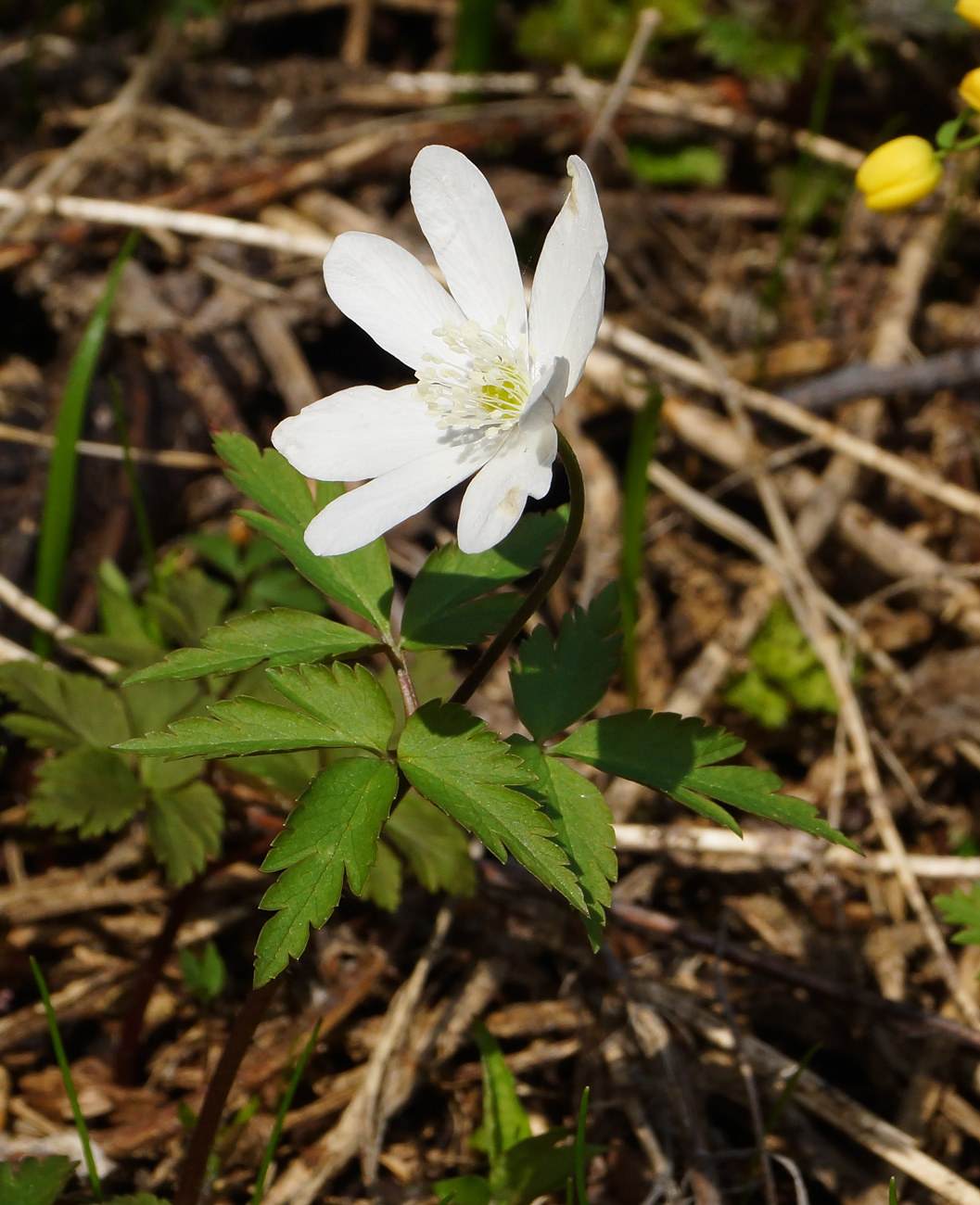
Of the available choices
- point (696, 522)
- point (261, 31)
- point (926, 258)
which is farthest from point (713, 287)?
point (261, 31)

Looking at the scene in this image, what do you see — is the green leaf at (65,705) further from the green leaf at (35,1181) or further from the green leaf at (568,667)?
the green leaf at (568,667)

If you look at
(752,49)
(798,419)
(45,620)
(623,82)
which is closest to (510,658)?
(45,620)

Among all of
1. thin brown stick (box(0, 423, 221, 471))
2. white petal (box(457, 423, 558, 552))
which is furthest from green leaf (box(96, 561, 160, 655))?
white petal (box(457, 423, 558, 552))

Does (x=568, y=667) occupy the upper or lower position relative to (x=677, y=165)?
lower

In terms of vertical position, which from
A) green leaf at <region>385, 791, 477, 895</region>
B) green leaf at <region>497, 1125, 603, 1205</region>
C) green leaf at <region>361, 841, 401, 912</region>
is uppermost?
green leaf at <region>385, 791, 477, 895</region>

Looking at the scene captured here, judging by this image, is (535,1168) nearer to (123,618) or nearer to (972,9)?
(123,618)

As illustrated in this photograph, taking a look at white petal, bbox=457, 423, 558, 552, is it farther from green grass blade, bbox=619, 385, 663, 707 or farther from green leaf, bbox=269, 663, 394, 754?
green grass blade, bbox=619, 385, 663, 707

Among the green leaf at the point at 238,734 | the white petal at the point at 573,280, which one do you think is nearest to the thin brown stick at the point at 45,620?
the green leaf at the point at 238,734
